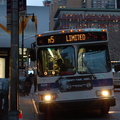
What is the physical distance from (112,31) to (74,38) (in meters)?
41.4

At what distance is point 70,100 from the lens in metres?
9.71

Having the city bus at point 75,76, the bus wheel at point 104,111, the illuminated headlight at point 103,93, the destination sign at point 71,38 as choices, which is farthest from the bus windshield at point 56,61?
the bus wheel at point 104,111

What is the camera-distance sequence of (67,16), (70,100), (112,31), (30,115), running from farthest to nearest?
(67,16) → (112,31) → (30,115) → (70,100)

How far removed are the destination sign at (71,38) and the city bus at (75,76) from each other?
0.27 feet

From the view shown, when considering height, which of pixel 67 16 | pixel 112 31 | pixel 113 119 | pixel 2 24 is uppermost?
pixel 67 16

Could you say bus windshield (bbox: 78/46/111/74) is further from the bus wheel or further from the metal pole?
the metal pole

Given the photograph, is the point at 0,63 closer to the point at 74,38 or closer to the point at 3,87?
the point at 74,38

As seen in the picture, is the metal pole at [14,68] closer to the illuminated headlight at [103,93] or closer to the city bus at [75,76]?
the city bus at [75,76]

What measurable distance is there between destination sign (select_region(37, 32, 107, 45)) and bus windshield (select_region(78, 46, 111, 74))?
32 cm

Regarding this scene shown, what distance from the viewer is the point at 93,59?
9.84m

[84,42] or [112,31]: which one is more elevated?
[112,31]

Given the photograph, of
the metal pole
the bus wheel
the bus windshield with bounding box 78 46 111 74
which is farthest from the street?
the metal pole

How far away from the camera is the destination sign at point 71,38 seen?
10.1m

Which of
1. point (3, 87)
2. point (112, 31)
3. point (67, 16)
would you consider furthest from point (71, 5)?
point (3, 87)
